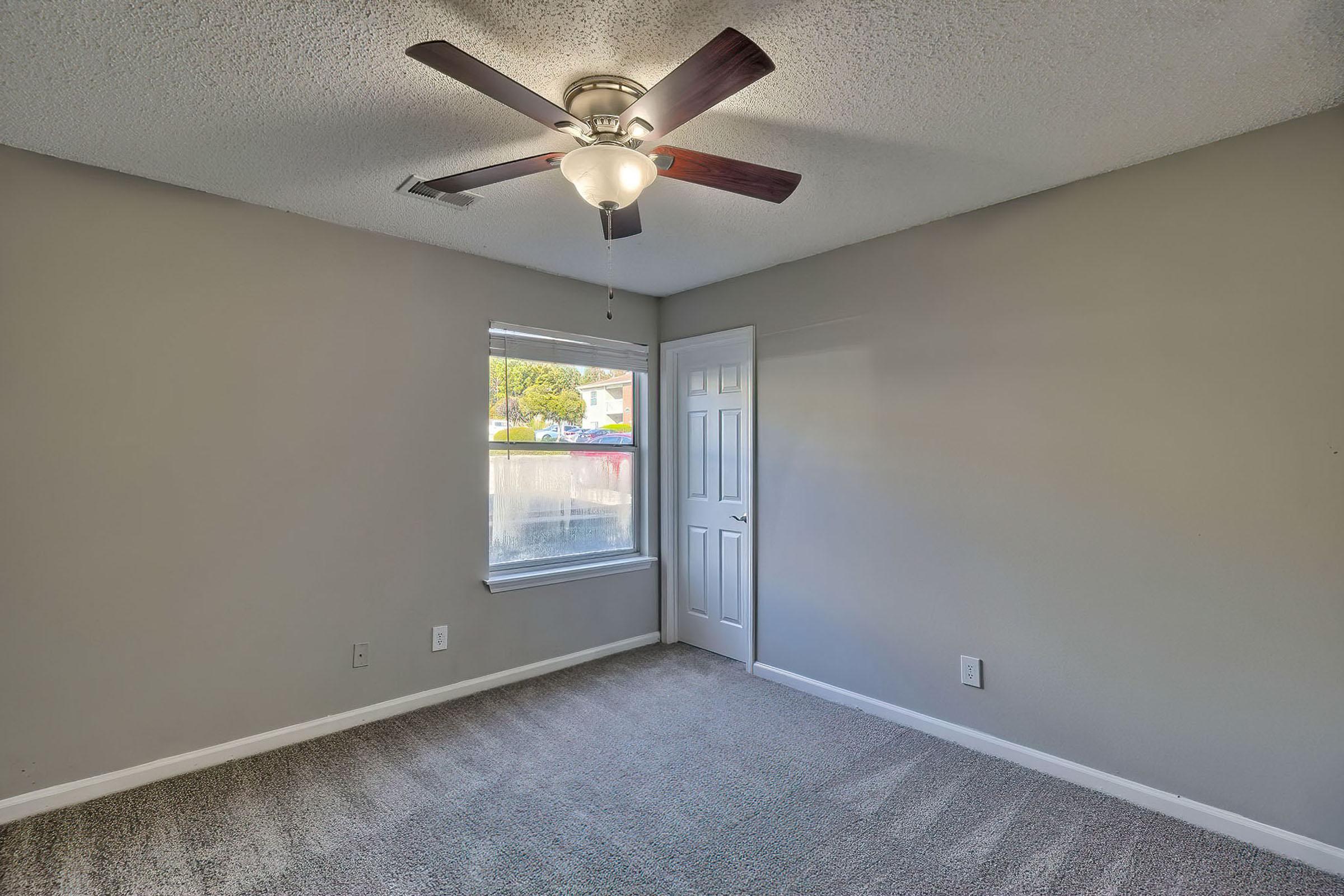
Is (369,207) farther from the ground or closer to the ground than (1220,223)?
farther from the ground

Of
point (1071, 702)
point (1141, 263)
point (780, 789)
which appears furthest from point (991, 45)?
point (780, 789)

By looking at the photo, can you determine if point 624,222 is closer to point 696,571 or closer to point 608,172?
point 608,172

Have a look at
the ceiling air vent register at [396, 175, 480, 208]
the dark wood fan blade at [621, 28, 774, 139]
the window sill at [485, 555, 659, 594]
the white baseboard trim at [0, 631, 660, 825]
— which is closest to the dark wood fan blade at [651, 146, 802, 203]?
the dark wood fan blade at [621, 28, 774, 139]

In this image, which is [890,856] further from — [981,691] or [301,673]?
[301,673]

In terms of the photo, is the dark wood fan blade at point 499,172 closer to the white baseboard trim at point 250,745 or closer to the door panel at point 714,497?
the door panel at point 714,497

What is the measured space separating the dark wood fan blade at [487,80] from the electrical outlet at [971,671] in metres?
2.63

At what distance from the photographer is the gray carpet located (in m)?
1.93

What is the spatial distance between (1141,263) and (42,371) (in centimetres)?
401

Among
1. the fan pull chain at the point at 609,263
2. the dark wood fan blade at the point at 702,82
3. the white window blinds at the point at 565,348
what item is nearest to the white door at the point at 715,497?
the white window blinds at the point at 565,348

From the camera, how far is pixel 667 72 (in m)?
1.79

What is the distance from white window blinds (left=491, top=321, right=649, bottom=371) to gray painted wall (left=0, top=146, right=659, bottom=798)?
143 mm

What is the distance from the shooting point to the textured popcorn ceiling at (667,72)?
1.56 m

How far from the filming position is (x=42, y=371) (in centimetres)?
228

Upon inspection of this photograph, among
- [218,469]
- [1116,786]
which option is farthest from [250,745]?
[1116,786]
